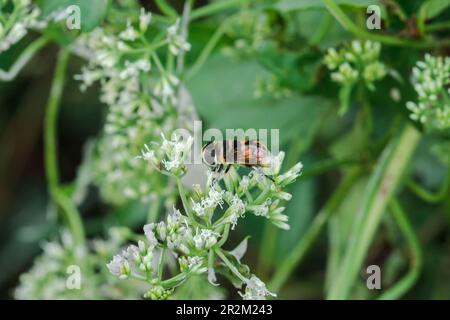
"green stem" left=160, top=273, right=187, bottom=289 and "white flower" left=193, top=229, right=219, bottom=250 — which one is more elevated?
"white flower" left=193, top=229, right=219, bottom=250

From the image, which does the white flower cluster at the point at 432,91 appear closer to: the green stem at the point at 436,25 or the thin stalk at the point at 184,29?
the green stem at the point at 436,25

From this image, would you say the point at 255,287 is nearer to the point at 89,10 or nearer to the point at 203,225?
the point at 203,225

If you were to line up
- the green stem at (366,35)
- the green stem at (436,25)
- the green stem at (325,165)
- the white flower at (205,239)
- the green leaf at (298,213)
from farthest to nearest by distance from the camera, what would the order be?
the green leaf at (298,213) → the green stem at (325,165) → the green stem at (436,25) → the green stem at (366,35) → the white flower at (205,239)

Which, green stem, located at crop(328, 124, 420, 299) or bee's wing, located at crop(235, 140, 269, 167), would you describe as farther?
green stem, located at crop(328, 124, 420, 299)

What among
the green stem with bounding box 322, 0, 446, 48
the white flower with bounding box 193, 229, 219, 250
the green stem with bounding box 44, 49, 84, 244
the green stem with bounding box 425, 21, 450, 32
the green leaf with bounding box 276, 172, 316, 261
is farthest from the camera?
the green leaf with bounding box 276, 172, 316, 261

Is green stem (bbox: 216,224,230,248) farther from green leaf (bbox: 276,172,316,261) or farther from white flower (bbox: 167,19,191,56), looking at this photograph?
green leaf (bbox: 276,172,316,261)

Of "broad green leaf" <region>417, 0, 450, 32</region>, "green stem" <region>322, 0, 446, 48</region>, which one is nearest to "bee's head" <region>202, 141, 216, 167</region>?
"green stem" <region>322, 0, 446, 48</region>

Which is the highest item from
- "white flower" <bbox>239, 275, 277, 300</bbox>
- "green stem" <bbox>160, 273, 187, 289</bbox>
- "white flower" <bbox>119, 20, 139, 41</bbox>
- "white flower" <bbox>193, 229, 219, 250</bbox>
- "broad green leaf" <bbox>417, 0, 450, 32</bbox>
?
"broad green leaf" <bbox>417, 0, 450, 32</bbox>

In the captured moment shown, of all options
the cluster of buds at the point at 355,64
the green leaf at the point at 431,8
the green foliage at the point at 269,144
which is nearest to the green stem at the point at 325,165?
the green foliage at the point at 269,144
